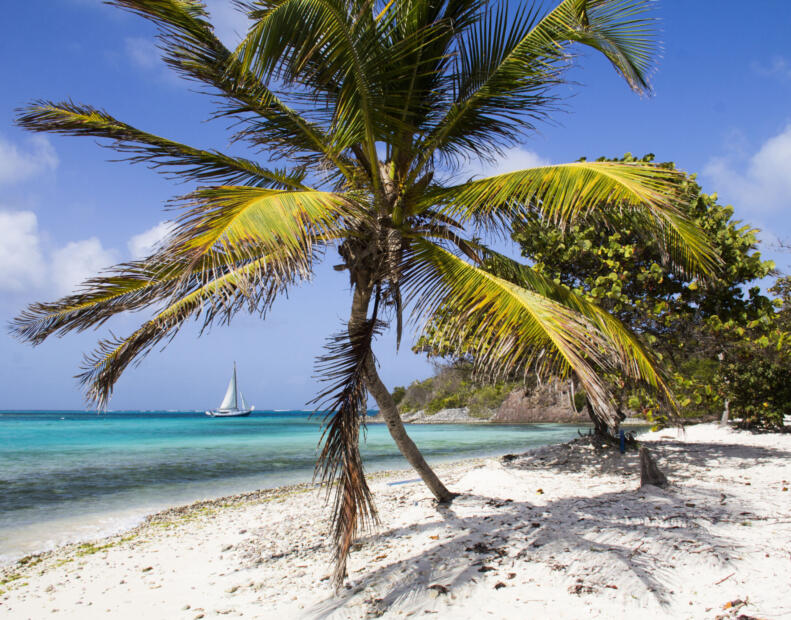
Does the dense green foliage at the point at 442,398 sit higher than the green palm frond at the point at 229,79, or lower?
lower

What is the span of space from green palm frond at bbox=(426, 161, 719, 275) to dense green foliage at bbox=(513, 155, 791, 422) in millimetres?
3288

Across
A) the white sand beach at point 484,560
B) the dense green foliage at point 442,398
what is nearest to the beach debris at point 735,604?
the white sand beach at point 484,560

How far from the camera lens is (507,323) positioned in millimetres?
3883

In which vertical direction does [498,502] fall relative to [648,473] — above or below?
below

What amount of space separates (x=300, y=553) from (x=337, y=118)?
508cm

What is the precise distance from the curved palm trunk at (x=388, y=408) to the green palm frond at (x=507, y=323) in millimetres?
684

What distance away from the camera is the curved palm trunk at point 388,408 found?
16.9 ft

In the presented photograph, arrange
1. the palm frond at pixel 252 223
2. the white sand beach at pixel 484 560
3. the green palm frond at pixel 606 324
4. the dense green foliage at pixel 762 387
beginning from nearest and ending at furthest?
the palm frond at pixel 252 223
the white sand beach at pixel 484 560
the green palm frond at pixel 606 324
the dense green foliage at pixel 762 387

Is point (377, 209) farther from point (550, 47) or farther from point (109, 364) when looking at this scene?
point (109, 364)

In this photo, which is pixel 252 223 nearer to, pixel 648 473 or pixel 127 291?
pixel 127 291

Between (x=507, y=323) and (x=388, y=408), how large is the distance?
7.46 ft

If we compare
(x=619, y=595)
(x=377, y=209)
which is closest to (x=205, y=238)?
(x=377, y=209)

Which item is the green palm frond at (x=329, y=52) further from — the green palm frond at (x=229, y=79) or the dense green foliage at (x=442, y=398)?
the dense green foliage at (x=442, y=398)

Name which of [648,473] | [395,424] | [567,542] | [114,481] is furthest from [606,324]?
[114,481]
